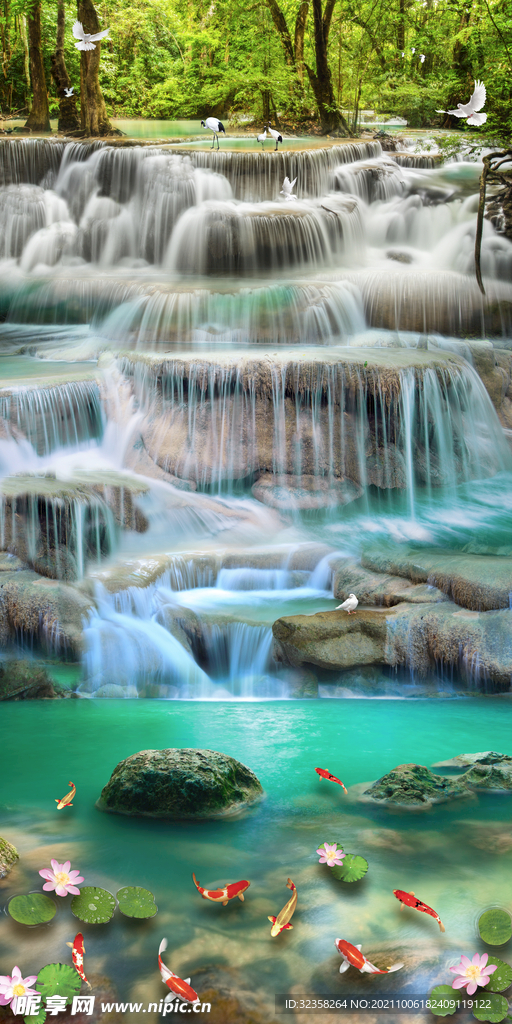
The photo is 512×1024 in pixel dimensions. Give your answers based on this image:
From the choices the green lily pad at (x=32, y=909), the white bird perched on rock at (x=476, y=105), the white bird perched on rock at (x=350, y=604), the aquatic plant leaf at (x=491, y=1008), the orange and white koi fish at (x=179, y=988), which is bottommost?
the white bird perched on rock at (x=350, y=604)

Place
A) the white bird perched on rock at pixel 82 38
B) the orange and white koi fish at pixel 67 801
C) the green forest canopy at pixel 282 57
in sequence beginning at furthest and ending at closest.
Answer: the green forest canopy at pixel 282 57 < the white bird perched on rock at pixel 82 38 < the orange and white koi fish at pixel 67 801

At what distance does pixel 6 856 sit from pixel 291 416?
6265 mm

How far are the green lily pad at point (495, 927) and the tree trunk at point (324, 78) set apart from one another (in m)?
16.2

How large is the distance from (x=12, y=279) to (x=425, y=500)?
290 inches

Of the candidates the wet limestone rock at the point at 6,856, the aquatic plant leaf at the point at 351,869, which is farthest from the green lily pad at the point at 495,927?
the wet limestone rock at the point at 6,856

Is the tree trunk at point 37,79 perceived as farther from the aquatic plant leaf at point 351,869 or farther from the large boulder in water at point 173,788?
the aquatic plant leaf at point 351,869

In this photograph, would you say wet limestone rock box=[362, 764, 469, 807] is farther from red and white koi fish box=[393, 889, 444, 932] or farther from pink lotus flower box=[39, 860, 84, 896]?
pink lotus flower box=[39, 860, 84, 896]

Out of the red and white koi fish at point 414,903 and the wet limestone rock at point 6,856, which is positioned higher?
the red and white koi fish at point 414,903

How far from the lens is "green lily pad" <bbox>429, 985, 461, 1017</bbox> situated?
2127 mm

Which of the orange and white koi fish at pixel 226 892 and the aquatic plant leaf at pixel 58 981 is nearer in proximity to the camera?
the aquatic plant leaf at pixel 58 981

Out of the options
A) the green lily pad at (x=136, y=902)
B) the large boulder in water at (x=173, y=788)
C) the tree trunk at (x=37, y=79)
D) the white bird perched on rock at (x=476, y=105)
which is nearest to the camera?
the green lily pad at (x=136, y=902)

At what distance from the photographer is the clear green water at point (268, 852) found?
232 centimetres

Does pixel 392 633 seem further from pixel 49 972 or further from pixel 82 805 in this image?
pixel 49 972

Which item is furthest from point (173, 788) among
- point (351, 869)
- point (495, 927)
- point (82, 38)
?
point (82, 38)
